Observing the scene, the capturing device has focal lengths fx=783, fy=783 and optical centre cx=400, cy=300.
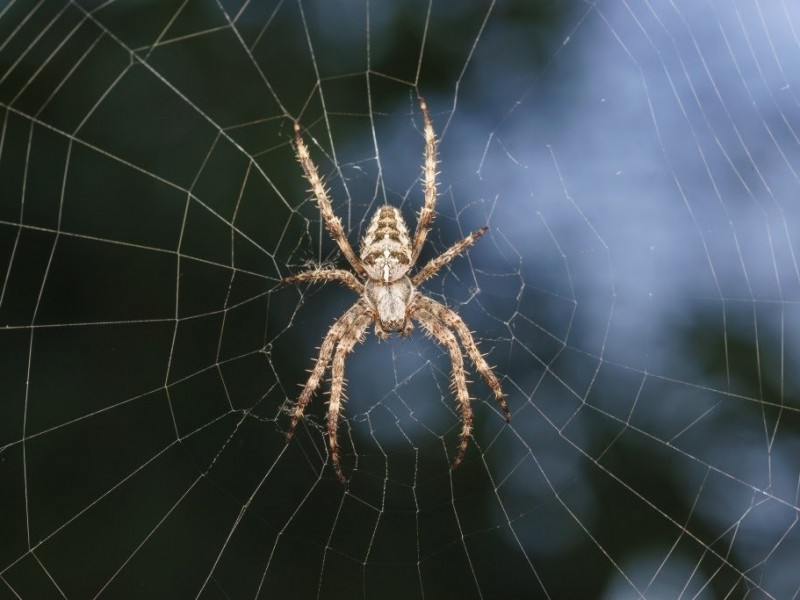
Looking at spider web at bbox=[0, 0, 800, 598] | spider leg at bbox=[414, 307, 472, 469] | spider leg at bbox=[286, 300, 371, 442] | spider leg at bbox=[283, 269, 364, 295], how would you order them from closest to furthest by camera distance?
spider leg at bbox=[283, 269, 364, 295]
spider leg at bbox=[286, 300, 371, 442]
spider leg at bbox=[414, 307, 472, 469]
spider web at bbox=[0, 0, 800, 598]

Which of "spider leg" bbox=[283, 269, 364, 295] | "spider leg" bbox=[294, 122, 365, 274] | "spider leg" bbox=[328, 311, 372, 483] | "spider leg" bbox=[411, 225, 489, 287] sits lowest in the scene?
"spider leg" bbox=[328, 311, 372, 483]

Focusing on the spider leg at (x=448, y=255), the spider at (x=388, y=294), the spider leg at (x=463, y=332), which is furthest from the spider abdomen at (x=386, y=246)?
the spider leg at (x=463, y=332)

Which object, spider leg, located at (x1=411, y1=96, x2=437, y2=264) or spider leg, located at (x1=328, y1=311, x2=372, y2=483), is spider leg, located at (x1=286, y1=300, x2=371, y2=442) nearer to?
spider leg, located at (x1=328, y1=311, x2=372, y2=483)

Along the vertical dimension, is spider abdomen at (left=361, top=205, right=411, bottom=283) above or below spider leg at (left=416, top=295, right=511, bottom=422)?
above

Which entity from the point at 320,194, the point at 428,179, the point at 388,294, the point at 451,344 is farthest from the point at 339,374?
the point at 428,179

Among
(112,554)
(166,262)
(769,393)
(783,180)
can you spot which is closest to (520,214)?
(783,180)

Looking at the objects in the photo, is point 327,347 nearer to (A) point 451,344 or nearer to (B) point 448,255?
(A) point 451,344

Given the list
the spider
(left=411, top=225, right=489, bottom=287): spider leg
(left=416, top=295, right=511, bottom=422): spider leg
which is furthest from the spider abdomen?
(left=416, top=295, right=511, bottom=422): spider leg
